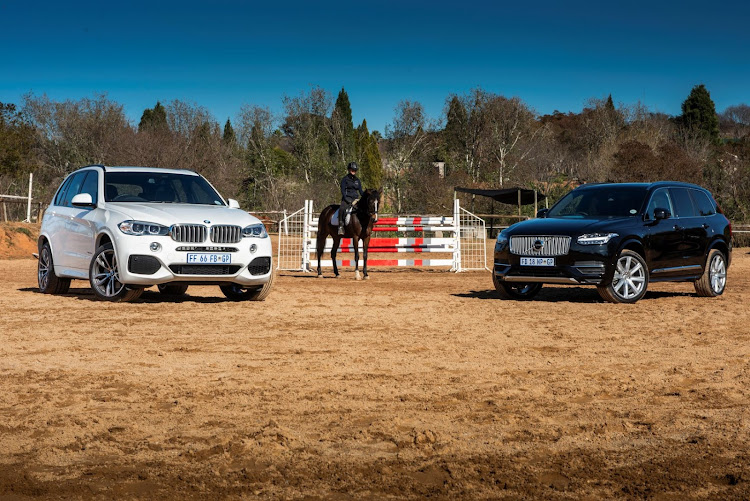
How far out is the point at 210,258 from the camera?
42.2 ft

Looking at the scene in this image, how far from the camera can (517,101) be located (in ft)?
229

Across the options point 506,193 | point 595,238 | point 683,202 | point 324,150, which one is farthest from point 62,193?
point 324,150

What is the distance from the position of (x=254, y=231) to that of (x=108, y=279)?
7.33 ft

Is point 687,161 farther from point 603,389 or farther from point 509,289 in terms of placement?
point 603,389

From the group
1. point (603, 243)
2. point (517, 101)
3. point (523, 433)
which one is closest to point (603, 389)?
point (523, 433)

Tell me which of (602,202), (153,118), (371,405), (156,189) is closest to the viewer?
(371,405)

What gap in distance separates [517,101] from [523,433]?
66116mm

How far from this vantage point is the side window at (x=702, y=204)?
16.1 m

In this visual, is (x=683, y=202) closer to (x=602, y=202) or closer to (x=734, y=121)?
(x=602, y=202)

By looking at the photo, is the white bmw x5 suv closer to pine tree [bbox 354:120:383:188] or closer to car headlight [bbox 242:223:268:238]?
car headlight [bbox 242:223:268:238]

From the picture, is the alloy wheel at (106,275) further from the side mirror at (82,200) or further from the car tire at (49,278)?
the car tire at (49,278)

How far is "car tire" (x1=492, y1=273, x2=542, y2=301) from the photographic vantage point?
15195 millimetres

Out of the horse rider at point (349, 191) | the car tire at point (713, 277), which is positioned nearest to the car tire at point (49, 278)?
the horse rider at point (349, 191)

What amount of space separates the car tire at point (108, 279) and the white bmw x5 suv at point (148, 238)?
14mm
